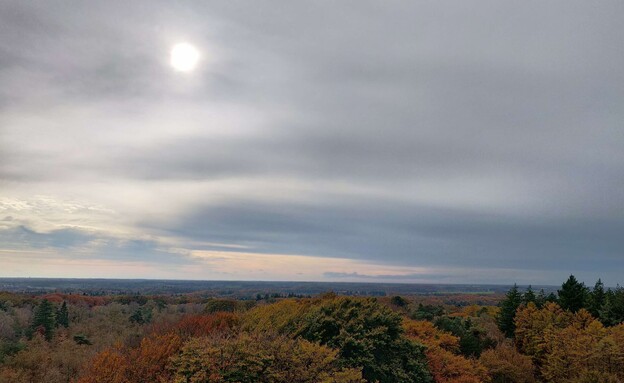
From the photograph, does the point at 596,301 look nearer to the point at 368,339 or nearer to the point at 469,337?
the point at 469,337

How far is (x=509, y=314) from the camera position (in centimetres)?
6266

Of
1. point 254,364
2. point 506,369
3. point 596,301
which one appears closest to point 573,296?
point 596,301

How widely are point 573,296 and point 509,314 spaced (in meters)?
8.59

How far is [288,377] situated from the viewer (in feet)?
67.4

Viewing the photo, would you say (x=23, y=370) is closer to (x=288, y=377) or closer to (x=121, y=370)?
(x=121, y=370)

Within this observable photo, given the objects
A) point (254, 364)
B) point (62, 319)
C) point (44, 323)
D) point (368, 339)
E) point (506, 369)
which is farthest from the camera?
point (62, 319)

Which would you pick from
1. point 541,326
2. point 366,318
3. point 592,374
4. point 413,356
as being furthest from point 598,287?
point 366,318

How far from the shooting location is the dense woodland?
21344 mm

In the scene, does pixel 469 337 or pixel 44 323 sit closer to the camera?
pixel 469 337

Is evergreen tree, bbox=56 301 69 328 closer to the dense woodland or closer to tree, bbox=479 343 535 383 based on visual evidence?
the dense woodland

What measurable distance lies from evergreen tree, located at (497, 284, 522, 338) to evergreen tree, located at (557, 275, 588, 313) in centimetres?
584

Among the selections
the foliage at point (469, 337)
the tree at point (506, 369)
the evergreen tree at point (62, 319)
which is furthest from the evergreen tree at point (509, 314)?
the evergreen tree at point (62, 319)

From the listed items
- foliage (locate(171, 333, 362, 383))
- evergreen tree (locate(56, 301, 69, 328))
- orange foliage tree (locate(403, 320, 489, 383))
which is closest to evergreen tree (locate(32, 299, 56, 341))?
evergreen tree (locate(56, 301, 69, 328))

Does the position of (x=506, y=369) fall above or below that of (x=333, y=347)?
A: below
